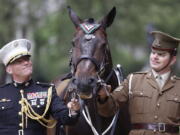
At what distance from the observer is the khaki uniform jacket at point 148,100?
6.34 metres

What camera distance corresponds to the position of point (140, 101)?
646 centimetres

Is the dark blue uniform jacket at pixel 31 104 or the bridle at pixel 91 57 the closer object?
the dark blue uniform jacket at pixel 31 104

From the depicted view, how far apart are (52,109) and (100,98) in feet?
1.93

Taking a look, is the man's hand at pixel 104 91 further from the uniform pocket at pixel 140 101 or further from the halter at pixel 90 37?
the uniform pocket at pixel 140 101

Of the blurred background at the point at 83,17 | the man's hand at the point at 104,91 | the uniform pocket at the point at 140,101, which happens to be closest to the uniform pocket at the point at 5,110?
the man's hand at the point at 104,91

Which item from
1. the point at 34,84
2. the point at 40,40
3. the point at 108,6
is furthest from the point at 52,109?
the point at 40,40

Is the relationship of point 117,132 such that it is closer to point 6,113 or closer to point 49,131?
point 49,131

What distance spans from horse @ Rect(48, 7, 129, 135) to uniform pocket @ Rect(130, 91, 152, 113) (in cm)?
37

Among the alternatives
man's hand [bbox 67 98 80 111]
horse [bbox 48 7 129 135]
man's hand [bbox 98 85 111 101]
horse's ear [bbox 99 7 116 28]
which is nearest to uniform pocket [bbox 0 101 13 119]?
man's hand [bbox 67 98 80 111]

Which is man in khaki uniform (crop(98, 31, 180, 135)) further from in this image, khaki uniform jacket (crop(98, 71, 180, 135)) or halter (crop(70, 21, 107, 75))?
halter (crop(70, 21, 107, 75))

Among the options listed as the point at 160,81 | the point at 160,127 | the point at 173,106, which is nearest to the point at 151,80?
the point at 160,81

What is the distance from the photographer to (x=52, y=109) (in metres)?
6.05

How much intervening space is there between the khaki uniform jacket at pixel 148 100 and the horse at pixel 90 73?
0.66ft

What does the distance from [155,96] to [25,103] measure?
4.54 ft
